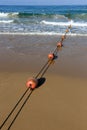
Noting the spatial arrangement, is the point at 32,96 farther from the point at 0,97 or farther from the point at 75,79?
the point at 75,79

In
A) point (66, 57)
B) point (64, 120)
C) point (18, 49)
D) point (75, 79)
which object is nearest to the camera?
point (64, 120)

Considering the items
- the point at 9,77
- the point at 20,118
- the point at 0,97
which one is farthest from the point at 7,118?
the point at 9,77

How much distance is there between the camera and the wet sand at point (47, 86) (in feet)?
18.4

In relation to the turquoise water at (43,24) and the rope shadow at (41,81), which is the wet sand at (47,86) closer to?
the rope shadow at (41,81)

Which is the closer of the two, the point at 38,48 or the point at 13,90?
the point at 13,90

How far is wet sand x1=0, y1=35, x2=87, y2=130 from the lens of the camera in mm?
5600

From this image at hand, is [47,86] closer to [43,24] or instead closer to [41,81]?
[41,81]

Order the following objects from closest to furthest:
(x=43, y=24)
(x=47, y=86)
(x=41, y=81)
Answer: (x=47, y=86), (x=41, y=81), (x=43, y=24)

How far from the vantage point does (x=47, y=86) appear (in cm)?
738

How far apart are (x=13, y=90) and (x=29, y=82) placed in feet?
1.65

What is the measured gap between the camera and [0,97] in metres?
6.62

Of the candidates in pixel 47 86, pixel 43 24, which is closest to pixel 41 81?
pixel 47 86

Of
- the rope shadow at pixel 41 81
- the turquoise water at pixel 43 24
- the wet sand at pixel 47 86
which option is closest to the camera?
the wet sand at pixel 47 86

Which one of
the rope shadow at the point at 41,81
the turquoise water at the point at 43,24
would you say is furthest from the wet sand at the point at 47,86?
the turquoise water at the point at 43,24
